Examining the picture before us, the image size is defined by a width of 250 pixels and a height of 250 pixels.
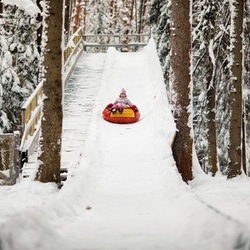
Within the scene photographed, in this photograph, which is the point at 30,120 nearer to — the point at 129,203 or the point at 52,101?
the point at 52,101

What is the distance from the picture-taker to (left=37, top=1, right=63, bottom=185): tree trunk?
29.0ft

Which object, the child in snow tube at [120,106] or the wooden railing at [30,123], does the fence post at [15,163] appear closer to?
the wooden railing at [30,123]

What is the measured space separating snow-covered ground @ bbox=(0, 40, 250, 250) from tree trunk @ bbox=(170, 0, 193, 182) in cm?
39

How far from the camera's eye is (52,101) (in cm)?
906

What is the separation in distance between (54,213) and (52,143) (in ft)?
10.3

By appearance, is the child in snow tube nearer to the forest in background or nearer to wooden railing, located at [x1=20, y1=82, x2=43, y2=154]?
the forest in background

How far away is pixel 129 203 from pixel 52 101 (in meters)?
2.46

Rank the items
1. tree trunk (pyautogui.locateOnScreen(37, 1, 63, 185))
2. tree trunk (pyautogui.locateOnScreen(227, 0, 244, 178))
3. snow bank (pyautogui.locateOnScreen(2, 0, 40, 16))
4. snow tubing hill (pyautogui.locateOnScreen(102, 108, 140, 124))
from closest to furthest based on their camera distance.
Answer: tree trunk (pyautogui.locateOnScreen(37, 1, 63, 185)) → tree trunk (pyautogui.locateOnScreen(227, 0, 244, 178)) → snow bank (pyautogui.locateOnScreen(2, 0, 40, 16)) → snow tubing hill (pyautogui.locateOnScreen(102, 108, 140, 124))

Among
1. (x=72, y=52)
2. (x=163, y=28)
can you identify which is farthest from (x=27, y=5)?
(x=163, y=28)

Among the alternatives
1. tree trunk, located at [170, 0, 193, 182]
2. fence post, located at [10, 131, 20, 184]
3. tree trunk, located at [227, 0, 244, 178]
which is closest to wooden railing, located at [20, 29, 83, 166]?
fence post, located at [10, 131, 20, 184]

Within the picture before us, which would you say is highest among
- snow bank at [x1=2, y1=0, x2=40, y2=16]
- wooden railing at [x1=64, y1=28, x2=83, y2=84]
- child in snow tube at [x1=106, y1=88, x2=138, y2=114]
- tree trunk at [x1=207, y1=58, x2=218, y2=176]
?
snow bank at [x1=2, y1=0, x2=40, y2=16]

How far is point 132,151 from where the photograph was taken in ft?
40.9

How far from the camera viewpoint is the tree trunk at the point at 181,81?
11555 mm

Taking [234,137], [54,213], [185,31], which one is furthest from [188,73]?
[54,213]
